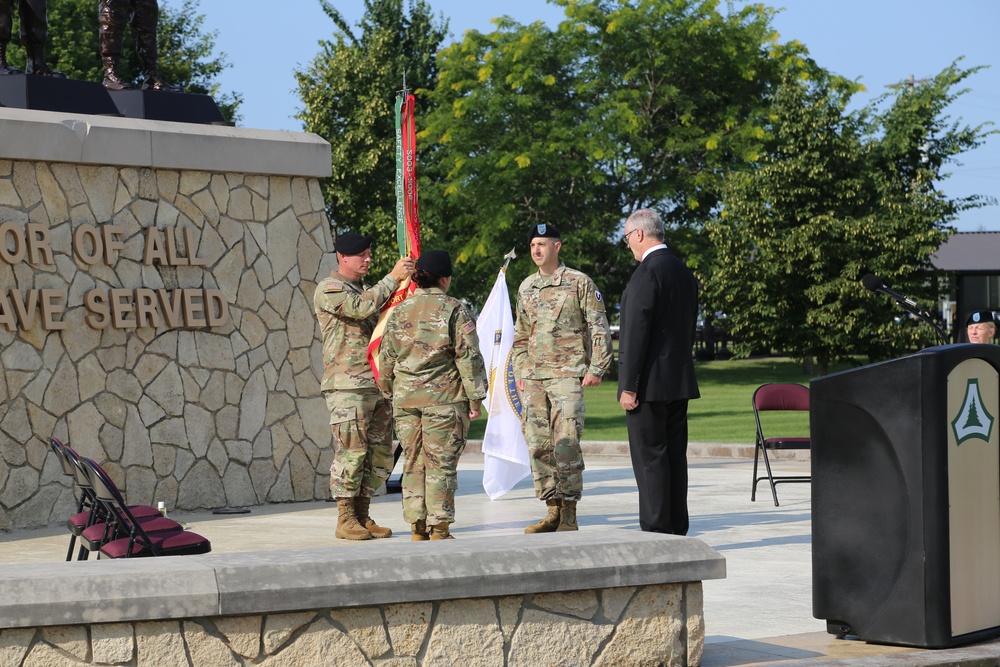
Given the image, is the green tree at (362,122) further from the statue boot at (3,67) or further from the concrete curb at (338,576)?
the concrete curb at (338,576)

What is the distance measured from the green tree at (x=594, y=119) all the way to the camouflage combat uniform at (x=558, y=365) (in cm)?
3061

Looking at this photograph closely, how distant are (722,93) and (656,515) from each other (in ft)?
118

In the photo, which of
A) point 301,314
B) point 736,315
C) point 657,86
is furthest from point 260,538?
point 657,86

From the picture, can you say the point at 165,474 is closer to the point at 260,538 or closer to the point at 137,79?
the point at 260,538

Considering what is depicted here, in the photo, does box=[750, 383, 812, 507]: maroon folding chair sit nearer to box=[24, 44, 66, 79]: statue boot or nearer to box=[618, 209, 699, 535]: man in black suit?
box=[618, 209, 699, 535]: man in black suit

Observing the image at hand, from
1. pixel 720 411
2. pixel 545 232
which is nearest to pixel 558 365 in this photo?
pixel 545 232

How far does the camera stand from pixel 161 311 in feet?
35.5

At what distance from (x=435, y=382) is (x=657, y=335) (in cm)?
143

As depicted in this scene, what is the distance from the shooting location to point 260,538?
9297 millimetres

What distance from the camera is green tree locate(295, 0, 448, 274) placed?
37.3 m

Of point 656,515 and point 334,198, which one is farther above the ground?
point 334,198

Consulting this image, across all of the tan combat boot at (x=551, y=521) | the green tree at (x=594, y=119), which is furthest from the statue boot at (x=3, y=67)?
the green tree at (x=594, y=119)

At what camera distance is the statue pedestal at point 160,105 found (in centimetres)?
1123

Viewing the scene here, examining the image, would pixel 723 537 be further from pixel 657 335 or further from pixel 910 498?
pixel 910 498
